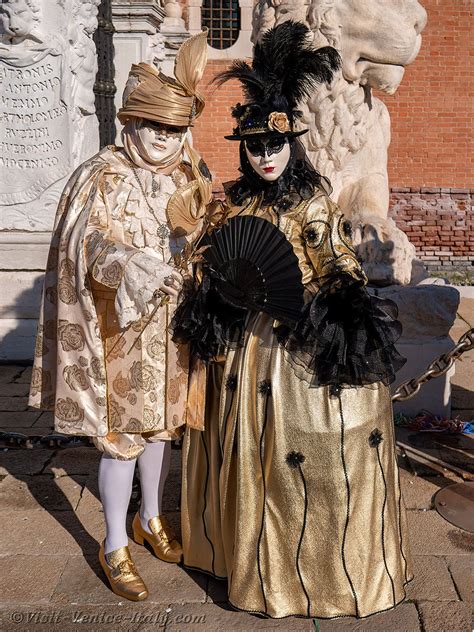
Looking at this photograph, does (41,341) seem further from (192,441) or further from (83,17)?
(83,17)

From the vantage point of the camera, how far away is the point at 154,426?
2.75 meters

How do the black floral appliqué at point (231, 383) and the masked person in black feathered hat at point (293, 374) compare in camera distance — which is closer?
the masked person in black feathered hat at point (293, 374)

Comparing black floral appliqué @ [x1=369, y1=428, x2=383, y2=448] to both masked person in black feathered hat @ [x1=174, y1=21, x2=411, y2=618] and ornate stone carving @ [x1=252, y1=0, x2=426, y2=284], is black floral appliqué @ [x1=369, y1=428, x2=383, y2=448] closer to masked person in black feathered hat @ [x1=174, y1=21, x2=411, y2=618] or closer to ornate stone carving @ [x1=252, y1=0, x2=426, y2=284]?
masked person in black feathered hat @ [x1=174, y1=21, x2=411, y2=618]

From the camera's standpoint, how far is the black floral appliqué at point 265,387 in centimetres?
252

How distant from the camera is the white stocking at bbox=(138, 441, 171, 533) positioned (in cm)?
299

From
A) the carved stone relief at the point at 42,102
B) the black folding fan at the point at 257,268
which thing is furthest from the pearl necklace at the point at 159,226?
the carved stone relief at the point at 42,102

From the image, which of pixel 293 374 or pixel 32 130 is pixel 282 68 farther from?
pixel 32 130

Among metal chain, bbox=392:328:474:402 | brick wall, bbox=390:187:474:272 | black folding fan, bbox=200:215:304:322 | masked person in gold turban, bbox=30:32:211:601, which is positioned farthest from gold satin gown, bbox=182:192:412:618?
brick wall, bbox=390:187:474:272

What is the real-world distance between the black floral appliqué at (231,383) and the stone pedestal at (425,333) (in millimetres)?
2263

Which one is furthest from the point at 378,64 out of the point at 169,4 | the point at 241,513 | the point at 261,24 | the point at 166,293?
the point at 169,4

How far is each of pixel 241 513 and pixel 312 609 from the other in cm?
43

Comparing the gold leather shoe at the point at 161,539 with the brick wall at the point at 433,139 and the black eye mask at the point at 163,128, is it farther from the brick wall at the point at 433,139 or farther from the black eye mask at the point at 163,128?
the brick wall at the point at 433,139

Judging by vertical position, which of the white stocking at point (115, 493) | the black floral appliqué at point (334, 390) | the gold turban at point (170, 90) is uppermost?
the gold turban at point (170, 90)

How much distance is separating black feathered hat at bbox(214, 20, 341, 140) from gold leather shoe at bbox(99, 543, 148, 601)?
1.71 meters
